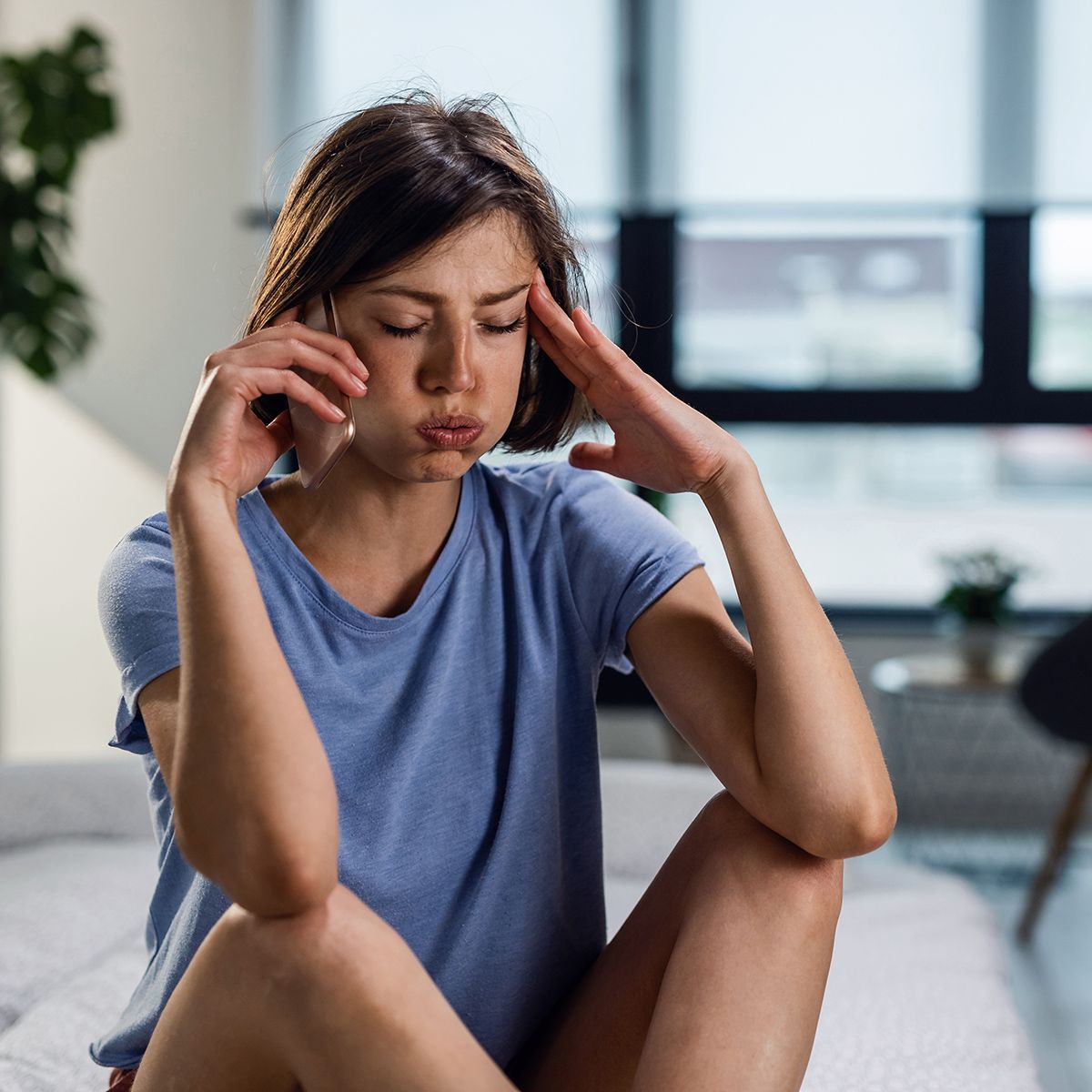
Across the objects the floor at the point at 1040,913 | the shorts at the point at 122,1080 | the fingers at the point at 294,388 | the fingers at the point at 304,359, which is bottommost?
the floor at the point at 1040,913

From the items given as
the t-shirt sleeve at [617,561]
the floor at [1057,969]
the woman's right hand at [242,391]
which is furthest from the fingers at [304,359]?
the floor at [1057,969]

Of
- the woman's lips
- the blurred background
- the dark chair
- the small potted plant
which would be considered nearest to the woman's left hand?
the woman's lips

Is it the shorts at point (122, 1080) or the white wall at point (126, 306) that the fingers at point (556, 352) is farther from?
the white wall at point (126, 306)

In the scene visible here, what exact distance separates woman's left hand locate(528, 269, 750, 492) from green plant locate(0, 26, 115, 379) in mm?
2746

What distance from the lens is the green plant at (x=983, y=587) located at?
11.3 ft

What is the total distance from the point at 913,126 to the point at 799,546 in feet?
4.03

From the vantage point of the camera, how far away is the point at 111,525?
407 cm

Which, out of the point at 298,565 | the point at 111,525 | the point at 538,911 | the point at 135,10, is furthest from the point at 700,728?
the point at 135,10

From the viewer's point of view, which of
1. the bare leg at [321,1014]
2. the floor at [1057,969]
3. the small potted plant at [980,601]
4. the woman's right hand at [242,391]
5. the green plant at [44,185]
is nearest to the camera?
the bare leg at [321,1014]

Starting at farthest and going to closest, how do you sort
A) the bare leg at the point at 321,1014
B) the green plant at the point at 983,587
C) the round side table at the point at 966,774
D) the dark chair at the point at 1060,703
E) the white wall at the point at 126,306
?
the white wall at the point at 126,306 < the round side table at the point at 966,774 < the green plant at the point at 983,587 < the dark chair at the point at 1060,703 < the bare leg at the point at 321,1014

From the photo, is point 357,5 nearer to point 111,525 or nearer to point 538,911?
point 111,525

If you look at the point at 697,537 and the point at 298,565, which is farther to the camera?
the point at 697,537

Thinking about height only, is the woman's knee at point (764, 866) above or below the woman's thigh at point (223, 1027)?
above

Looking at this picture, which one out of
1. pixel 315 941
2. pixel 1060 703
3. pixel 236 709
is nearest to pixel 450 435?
pixel 236 709
